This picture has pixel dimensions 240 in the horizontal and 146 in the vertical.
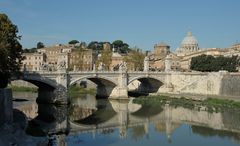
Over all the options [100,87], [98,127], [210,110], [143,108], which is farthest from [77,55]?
[98,127]

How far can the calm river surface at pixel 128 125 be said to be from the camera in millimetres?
21406

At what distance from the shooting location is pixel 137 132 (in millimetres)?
24281

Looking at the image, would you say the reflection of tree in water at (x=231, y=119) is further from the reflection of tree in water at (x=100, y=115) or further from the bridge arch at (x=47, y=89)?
the bridge arch at (x=47, y=89)

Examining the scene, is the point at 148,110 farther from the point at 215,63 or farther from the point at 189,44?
the point at 189,44

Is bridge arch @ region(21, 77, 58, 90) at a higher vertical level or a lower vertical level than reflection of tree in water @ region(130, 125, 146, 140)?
higher

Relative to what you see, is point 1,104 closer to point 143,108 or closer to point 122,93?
point 143,108

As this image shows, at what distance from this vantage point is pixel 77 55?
6300 centimetres

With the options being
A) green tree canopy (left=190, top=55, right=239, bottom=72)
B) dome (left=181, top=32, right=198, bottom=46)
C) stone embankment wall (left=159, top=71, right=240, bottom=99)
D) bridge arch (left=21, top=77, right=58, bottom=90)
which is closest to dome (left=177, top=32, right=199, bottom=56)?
dome (left=181, top=32, right=198, bottom=46)

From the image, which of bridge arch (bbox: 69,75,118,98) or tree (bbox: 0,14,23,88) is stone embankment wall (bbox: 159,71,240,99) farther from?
tree (bbox: 0,14,23,88)

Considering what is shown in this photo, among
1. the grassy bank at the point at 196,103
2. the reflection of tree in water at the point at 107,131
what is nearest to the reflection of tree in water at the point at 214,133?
the reflection of tree in water at the point at 107,131

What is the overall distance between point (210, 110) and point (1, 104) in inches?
735

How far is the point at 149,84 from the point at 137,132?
2449 centimetres

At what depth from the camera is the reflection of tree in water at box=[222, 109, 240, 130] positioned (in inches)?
1020

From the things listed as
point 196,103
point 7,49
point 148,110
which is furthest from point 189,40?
point 7,49
